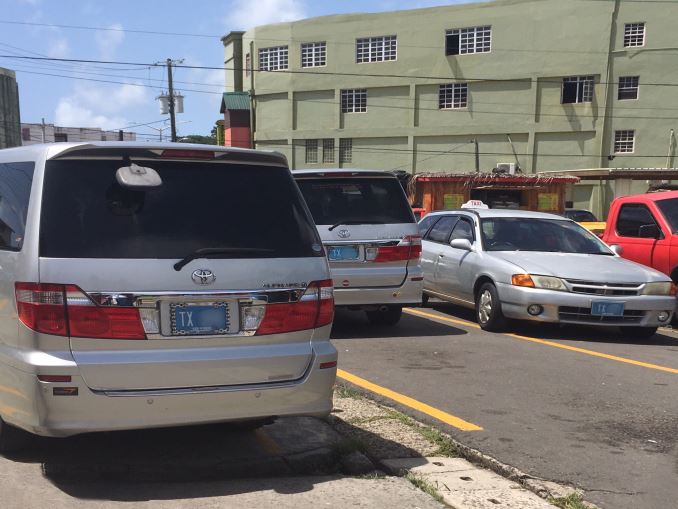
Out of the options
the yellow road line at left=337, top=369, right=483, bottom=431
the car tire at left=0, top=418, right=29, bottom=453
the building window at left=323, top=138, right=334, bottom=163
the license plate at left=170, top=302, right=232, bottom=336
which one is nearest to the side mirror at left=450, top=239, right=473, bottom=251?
the yellow road line at left=337, top=369, right=483, bottom=431

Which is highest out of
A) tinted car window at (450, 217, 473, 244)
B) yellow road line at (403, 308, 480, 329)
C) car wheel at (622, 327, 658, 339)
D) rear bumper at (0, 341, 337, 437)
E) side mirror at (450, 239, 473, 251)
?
tinted car window at (450, 217, 473, 244)

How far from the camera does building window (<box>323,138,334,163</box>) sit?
44719 mm

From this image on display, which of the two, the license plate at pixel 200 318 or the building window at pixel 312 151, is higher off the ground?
the building window at pixel 312 151

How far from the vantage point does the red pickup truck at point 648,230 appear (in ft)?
32.0

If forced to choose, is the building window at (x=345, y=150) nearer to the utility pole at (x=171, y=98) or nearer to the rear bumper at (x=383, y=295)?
the utility pole at (x=171, y=98)

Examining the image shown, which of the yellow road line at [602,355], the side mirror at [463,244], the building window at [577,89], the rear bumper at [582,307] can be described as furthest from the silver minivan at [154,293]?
the building window at [577,89]

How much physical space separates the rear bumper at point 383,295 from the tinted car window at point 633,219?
401cm

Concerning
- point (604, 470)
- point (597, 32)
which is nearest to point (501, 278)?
point (604, 470)

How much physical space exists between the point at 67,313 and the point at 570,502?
280 cm

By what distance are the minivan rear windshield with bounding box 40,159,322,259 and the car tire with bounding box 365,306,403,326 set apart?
5.03 m

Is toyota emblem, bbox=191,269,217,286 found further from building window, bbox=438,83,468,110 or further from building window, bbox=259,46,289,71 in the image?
building window, bbox=259,46,289,71

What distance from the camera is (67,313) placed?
3.50 metres

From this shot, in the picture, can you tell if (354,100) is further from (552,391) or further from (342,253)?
(552,391)

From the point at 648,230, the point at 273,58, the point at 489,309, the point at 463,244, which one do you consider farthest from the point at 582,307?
the point at 273,58
